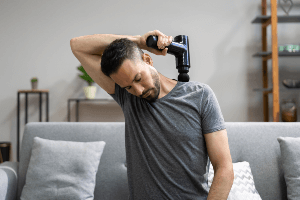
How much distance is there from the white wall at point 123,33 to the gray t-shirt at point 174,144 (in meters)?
2.23

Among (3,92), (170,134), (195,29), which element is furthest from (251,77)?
(3,92)

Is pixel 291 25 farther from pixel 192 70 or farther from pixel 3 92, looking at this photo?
pixel 3 92

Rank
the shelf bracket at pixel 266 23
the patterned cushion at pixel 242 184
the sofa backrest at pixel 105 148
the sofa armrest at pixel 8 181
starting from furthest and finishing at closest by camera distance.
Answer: the shelf bracket at pixel 266 23 < the sofa backrest at pixel 105 148 < the sofa armrest at pixel 8 181 < the patterned cushion at pixel 242 184

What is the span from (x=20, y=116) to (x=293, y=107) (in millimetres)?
3316

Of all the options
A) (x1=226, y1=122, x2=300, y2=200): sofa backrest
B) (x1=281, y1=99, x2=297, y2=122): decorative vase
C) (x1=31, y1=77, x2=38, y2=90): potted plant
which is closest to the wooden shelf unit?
(x1=281, y1=99, x2=297, y2=122): decorative vase

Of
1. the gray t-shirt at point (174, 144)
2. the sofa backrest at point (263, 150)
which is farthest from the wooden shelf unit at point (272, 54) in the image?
the gray t-shirt at point (174, 144)

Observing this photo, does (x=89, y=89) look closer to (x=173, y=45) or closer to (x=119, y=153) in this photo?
(x=119, y=153)

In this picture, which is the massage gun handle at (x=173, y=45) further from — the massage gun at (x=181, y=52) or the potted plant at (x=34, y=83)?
the potted plant at (x=34, y=83)

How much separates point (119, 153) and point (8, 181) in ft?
2.08

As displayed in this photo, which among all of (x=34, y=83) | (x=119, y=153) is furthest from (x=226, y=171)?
(x=34, y=83)

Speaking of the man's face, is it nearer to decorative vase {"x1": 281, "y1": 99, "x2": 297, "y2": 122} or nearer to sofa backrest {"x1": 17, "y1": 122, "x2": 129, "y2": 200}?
sofa backrest {"x1": 17, "y1": 122, "x2": 129, "y2": 200}

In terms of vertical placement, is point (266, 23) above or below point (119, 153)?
above

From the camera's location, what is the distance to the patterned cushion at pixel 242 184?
117 centimetres

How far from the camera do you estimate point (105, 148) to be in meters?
1.49
